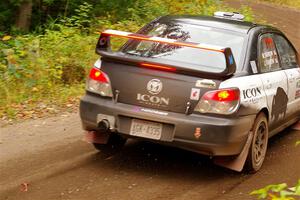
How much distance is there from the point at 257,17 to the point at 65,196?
1706cm

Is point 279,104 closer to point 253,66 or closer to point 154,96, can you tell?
point 253,66

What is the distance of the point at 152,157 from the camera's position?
6.51 m

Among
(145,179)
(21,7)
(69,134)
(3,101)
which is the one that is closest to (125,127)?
(145,179)

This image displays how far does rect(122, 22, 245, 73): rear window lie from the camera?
582 centimetres

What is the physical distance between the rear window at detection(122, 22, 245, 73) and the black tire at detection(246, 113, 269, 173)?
0.72 metres

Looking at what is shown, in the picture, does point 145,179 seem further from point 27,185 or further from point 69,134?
point 69,134

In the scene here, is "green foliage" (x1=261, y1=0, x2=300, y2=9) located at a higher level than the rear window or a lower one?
lower

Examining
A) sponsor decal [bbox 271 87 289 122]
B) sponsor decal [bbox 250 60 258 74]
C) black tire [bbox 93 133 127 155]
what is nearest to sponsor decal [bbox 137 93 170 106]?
black tire [bbox 93 133 127 155]

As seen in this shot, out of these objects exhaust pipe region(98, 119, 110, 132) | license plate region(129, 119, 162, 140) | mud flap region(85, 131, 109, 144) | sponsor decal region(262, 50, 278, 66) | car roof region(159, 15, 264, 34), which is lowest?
mud flap region(85, 131, 109, 144)

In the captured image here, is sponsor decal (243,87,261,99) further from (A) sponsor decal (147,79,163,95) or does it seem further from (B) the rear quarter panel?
(A) sponsor decal (147,79,163,95)

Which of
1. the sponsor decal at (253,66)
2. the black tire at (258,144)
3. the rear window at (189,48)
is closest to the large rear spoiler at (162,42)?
the rear window at (189,48)

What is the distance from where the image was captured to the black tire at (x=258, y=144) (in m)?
5.96

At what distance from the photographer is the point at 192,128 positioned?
211 inches

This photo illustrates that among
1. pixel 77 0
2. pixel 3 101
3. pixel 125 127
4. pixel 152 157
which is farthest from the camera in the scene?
pixel 77 0
